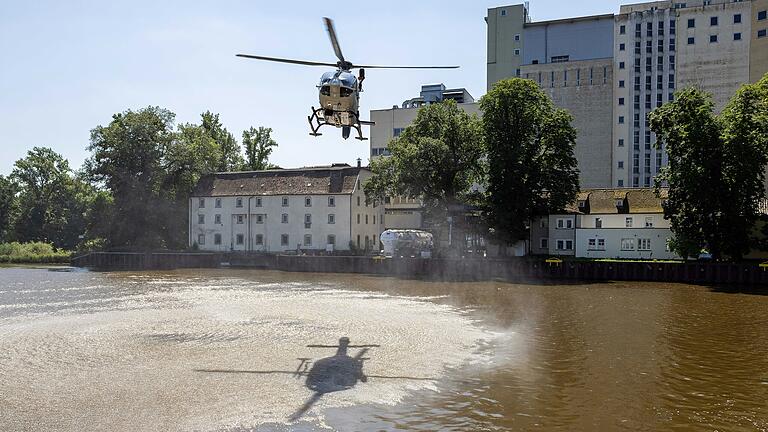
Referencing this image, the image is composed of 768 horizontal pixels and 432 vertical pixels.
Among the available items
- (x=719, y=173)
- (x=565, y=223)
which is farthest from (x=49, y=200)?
(x=719, y=173)

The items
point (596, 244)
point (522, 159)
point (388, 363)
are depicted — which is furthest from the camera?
point (596, 244)

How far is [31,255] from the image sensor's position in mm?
86250

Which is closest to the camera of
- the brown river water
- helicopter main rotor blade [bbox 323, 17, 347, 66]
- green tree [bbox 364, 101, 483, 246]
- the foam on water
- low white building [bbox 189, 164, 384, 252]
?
the brown river water

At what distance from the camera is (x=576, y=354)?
23141 mm

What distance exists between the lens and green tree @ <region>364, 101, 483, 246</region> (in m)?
66.9

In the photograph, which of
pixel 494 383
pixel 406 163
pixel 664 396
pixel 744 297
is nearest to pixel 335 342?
pixel 494 383

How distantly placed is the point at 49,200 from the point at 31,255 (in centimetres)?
2377

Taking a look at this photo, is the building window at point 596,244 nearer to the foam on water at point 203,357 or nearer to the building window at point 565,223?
the building window at point 565,223

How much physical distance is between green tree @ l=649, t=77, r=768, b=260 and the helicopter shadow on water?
40108 mm

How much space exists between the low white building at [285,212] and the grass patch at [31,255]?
19.5 m

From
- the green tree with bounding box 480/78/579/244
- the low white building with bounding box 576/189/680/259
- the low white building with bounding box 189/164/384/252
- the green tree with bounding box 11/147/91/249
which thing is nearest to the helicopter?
the green tree with bounding box 480/78/579/244

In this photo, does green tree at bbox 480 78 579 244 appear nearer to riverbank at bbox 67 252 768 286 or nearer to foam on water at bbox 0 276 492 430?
riverbank at bbox 67 252 768 286

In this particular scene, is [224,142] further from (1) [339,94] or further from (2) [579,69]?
(1) [339,94]

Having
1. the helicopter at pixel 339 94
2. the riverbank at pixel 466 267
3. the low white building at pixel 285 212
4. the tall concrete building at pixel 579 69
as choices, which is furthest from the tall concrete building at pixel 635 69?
the helicopter at pixel 339 94
